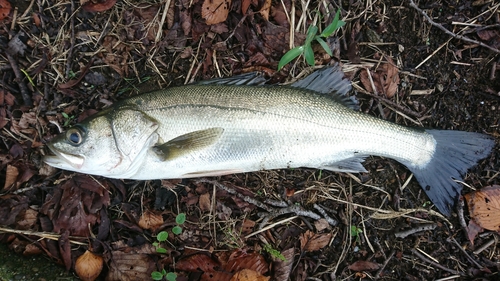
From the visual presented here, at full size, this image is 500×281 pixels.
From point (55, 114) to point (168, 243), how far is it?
1729 millimetres

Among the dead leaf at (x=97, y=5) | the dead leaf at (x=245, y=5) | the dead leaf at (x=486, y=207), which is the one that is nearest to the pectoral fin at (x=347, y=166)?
the dead leaf at (x=486, y=207)

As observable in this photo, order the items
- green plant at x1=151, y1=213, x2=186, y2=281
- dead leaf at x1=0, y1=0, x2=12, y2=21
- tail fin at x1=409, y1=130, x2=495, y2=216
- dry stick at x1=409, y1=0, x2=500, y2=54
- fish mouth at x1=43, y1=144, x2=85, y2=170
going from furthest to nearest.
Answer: dry stick at x1=409, y1=0, x2=500, y2=54, dead leaf at x1=0, y1=0, x2=12, y2=21, tail fin at x1=409, y1=130, x2=495, y2=216, green plant at x1=151, y1=213, x2=186, y2=281, fish mouth at x1=43, y1=144, x2=85, y2=170

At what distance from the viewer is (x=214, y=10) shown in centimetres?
349

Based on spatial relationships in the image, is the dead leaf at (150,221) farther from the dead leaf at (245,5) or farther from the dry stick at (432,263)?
the dry stick at (432,263)

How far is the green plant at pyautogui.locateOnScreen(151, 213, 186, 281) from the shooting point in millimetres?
3248

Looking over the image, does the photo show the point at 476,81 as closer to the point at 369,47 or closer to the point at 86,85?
the point at 369,47

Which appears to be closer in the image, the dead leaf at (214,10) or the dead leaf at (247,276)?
the dead leaf at (247,276)

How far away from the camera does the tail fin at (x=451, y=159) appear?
337 cm

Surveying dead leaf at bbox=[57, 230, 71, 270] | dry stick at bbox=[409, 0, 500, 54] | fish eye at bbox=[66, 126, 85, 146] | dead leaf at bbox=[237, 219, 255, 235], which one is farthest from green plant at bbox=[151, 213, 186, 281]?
dry stick at bbox=[409, 0, 500, 54]

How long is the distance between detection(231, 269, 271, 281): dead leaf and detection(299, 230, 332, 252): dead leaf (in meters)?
0.50

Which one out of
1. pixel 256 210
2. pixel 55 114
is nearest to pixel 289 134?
pixel 256 210

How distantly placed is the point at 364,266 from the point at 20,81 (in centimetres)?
393

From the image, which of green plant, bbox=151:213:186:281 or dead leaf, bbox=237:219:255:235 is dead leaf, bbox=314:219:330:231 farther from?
green plant, bbox=151:213:186:281

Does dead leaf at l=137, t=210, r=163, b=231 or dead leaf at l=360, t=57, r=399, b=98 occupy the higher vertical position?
dead leaf at l=360, t=57, r=399, b=98
